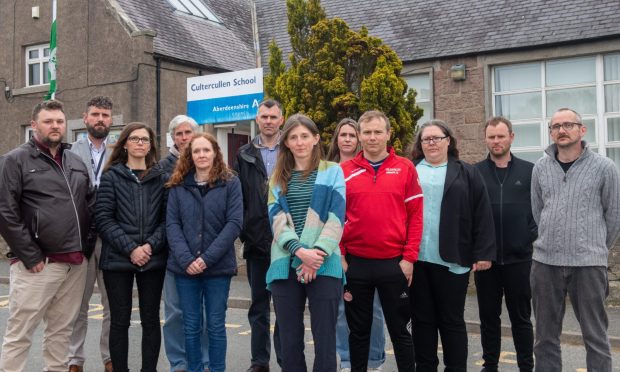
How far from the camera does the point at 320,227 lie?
4441 mm

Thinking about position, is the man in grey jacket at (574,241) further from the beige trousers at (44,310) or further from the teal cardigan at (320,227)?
the beige trousers at (44,310)

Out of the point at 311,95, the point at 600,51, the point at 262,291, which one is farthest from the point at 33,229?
the point at 600,51

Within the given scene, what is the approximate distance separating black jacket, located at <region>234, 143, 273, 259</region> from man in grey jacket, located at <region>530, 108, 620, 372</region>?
2.18m

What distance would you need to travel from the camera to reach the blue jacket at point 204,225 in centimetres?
502

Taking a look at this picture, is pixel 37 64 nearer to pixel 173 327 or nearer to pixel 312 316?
pixel 173 327

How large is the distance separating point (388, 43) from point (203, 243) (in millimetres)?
11709

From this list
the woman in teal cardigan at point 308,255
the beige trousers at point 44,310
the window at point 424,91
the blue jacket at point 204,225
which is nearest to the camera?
the woman in teal cardigan at point 308,255

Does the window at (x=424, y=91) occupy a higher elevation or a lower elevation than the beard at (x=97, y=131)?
higher

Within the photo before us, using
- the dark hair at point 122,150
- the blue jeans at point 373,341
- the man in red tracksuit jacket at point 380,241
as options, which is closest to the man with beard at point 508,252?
the blue jeans at point 373,341

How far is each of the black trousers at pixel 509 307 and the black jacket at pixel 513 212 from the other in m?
0.12

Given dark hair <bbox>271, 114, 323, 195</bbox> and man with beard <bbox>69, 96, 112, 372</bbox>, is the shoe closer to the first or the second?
man with beard <bbox>69, 96, 112, 372</bbox>

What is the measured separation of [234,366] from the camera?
20.1 feet

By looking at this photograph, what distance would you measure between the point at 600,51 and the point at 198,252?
10970mm

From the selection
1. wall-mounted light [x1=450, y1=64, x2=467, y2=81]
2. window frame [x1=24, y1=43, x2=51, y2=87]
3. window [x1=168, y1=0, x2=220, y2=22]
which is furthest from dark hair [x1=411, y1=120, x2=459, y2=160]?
window frame [x1=24, y1=43, x2=51, y2=87]
